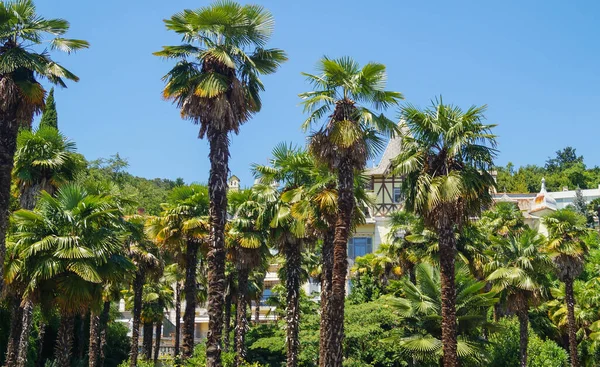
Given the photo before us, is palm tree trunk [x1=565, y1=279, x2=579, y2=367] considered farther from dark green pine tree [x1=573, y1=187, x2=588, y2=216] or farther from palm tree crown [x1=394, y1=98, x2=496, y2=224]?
dark green pine tree [x1=573, y1=187, x2=588, y2=216]

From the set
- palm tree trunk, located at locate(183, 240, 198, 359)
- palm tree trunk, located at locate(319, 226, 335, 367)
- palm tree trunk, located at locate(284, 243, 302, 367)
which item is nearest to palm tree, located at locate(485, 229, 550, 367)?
palm tree trunk, located at locate(284, 243, 302, 367)

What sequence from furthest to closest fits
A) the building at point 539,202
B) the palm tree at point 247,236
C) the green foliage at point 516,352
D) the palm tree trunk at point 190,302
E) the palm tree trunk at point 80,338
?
1. the building at point 539,202
2. the palm tree trunk at point 80,338
3. the green foliage at point 516,352
4. the palm tree at point 247,236
5. the palm tree trunk at point 190,302

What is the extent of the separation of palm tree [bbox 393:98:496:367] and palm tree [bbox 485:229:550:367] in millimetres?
8039

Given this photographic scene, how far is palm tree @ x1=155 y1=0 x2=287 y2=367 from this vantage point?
1812 cm

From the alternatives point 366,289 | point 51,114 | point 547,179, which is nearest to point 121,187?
point 51,114

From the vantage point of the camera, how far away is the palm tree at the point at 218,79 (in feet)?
59.5

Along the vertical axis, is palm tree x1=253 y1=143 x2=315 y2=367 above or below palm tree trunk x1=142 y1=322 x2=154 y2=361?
above

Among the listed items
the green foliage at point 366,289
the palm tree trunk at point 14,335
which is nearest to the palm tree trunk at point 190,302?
the palm tree trunk at point 14,335

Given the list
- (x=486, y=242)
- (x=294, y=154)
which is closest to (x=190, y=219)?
(x=294, y=154)

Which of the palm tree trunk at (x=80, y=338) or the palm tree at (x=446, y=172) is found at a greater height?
the palm tree at (x=446, y=172)

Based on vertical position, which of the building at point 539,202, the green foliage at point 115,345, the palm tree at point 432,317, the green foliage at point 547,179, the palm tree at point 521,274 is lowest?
the green foliage at point 115,345

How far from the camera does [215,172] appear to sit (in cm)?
1831

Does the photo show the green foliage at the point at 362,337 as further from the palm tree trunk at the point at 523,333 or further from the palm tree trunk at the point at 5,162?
the palm tree trunk at the point at 5,162

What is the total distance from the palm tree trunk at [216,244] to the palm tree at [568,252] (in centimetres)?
2227
